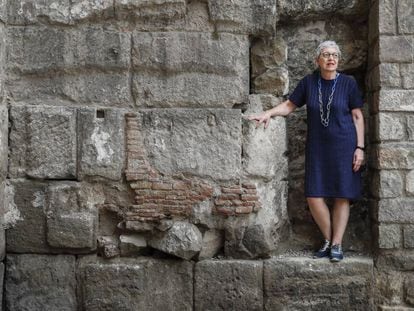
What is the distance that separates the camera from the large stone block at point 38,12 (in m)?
4.32

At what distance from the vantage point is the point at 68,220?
4.23 metres

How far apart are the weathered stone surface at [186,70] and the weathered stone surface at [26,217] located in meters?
1.02

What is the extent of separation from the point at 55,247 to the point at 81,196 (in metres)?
0.42

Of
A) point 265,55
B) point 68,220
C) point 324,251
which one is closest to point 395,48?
point 265,55

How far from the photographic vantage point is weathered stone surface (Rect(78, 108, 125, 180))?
4.28 m

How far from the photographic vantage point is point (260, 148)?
4348mm

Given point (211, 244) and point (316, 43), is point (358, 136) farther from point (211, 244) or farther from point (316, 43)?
point (211, 244)

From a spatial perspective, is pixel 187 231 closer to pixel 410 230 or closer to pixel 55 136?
pixel 55 136

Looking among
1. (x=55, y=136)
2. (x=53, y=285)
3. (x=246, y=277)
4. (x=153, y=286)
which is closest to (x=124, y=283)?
(x=153, y=286)

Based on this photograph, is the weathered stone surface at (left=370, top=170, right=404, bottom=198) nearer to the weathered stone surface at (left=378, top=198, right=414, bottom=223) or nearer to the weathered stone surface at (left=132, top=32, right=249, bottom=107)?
the weathered stone surface at (left=378, top=198, right=414, bottom=223)

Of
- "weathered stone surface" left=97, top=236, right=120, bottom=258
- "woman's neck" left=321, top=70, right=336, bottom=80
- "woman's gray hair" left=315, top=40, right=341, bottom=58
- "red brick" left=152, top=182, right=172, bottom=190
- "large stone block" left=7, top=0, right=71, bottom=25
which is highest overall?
"large stone block" left=7, top=0, right=71, bottom=25

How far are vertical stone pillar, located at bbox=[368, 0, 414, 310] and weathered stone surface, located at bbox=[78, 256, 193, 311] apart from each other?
4.78ft

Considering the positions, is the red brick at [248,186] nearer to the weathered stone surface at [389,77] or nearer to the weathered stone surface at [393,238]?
the weathered stone surface at [393,238]

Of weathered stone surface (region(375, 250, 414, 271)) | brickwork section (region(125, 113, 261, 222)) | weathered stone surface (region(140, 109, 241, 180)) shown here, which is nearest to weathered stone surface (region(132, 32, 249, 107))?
weathered stone surface (region(140, 109, 241, 180))
